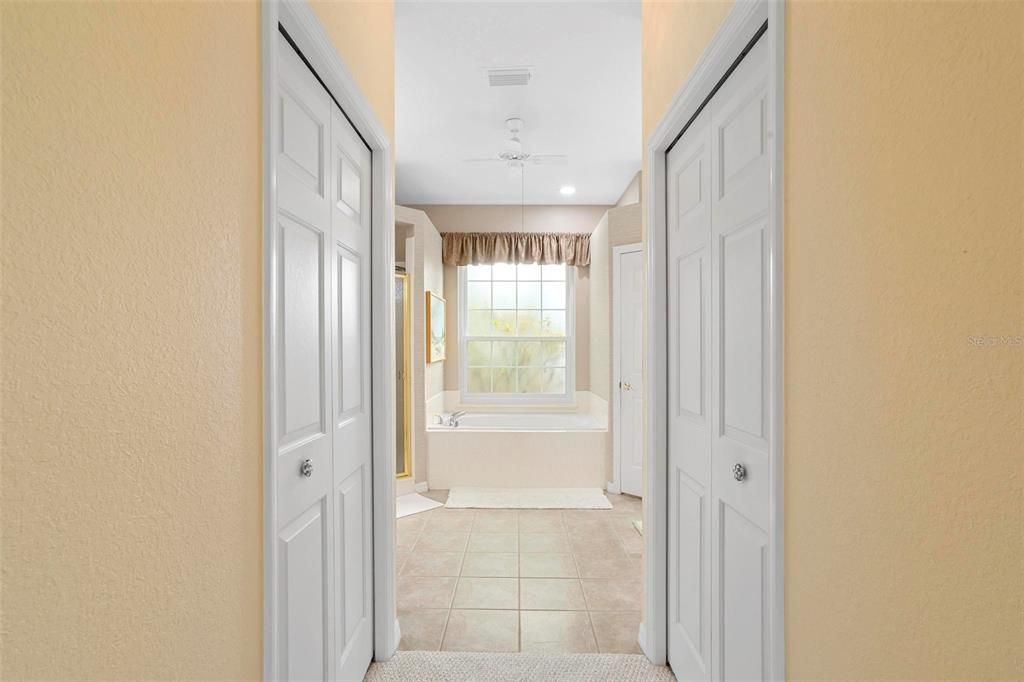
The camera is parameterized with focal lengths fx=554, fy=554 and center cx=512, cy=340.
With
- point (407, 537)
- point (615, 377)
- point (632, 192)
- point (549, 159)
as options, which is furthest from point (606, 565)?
point (632, 192)

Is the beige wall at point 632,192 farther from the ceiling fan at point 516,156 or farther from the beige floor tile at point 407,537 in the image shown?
the beige floor tile at point 407,537

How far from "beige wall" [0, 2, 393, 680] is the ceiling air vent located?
2.19 meters

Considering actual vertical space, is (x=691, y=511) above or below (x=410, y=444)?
above

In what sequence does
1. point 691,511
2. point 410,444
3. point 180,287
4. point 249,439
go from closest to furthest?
point 180,287, point 249,439, point 691,511, point 410,444

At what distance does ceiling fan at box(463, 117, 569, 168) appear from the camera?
3789mm

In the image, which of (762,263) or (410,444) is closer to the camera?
(762,263)

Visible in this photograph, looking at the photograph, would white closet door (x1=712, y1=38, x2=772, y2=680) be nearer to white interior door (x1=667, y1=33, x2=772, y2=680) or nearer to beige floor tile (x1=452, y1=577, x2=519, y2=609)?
white interior door (x1=667, y1=33, x2=772, y2=680)

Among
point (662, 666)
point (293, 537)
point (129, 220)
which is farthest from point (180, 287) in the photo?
point (662, 666)

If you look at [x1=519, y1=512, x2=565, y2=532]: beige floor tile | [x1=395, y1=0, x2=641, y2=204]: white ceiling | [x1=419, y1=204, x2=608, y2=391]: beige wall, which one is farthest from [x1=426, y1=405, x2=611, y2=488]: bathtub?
[x1=395, y1=0, x2=641, y2=204]: white ceiling

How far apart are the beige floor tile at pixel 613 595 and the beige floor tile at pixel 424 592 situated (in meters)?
0.65

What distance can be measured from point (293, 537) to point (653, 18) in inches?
80.8

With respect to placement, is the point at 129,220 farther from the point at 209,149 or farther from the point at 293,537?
the point at 293,537

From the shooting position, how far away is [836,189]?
0.92 metres

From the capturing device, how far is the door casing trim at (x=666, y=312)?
1.11 meters
